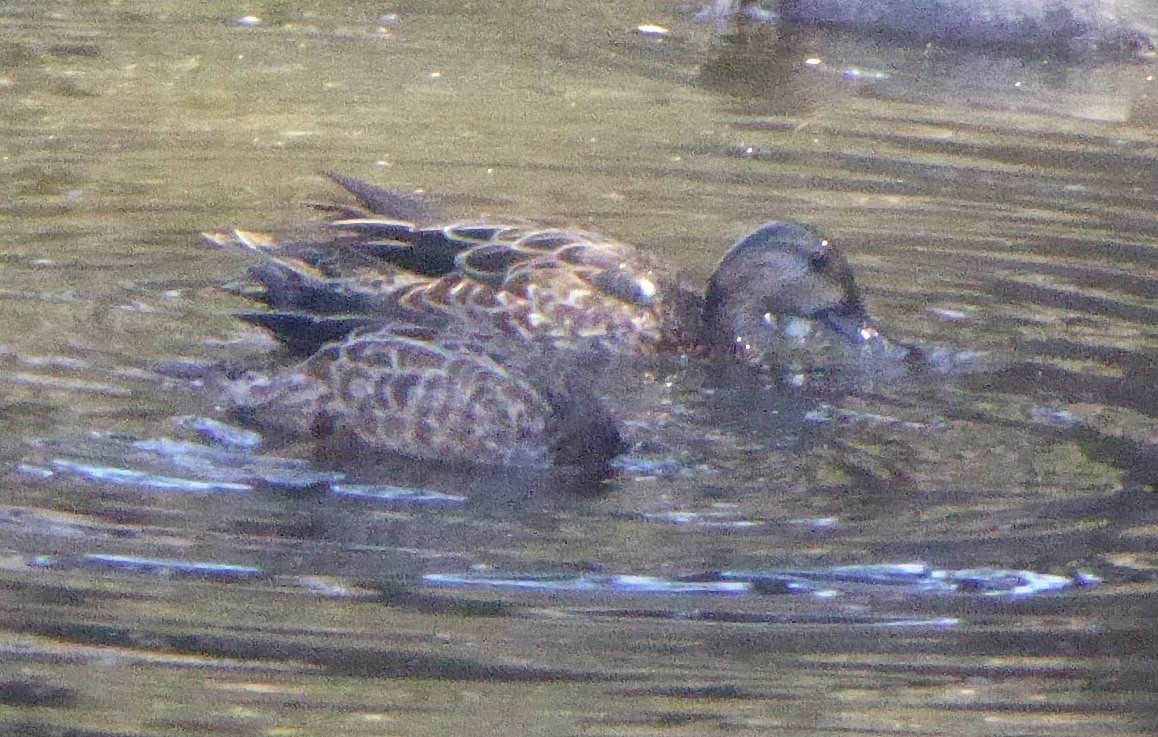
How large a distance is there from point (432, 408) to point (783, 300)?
2.03m

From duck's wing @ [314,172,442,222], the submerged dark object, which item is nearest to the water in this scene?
duck's wing @ [314,172,442,222]

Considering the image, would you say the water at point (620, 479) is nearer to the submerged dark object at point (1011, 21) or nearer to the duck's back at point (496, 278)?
the duck's back at point (496, 278)

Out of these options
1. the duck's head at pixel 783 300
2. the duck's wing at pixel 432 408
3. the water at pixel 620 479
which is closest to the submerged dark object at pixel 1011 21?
the water at pixel 620 479

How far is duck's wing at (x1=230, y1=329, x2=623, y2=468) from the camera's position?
610cm

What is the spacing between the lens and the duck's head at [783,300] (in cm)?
761

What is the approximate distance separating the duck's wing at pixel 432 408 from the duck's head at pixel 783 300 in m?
1.56

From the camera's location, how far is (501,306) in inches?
291

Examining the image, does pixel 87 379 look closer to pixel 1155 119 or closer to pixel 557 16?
pixel 1155 119

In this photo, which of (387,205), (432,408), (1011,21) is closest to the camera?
(432,408)

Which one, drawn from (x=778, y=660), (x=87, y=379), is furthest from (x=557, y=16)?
(x=778, y=660)

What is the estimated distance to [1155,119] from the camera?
1114 centimetres

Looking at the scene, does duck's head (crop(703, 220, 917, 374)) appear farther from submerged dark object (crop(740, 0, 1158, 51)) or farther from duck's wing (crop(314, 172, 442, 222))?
submerged dark object (crop(740, 0, 1158, 51))

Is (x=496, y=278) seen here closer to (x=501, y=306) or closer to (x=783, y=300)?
(x=501, y=306)

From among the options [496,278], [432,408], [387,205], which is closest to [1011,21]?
[387,205]
